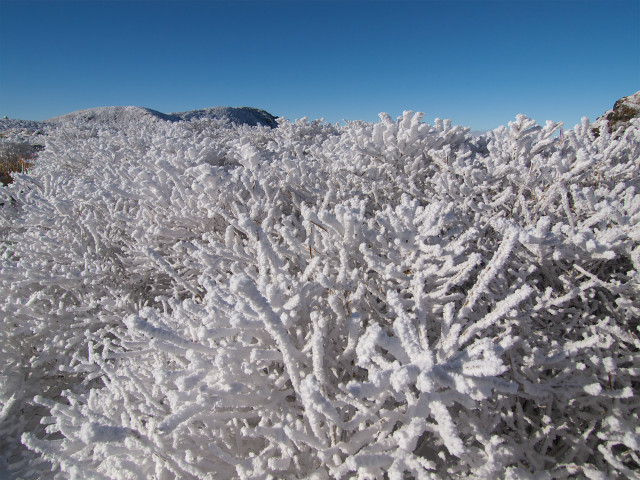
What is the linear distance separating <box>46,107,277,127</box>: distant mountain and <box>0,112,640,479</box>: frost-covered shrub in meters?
19.8

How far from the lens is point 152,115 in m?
20.5

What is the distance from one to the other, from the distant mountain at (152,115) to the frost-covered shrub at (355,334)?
19809 mm

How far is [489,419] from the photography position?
1211 millimetres

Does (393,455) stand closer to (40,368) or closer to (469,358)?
(469,358)

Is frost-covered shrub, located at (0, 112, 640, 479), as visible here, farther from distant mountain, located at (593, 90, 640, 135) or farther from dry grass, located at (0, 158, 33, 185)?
dry grass, located at (0, 158, 33, 185)

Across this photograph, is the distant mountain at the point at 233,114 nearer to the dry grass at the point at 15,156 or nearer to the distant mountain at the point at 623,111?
the dry grass at the point at 15,156

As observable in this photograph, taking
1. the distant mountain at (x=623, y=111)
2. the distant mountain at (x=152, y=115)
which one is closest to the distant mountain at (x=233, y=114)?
the distant mountain at (x=152, y=115)

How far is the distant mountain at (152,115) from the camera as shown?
21.5 metres

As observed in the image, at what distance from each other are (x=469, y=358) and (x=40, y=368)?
2.88 m

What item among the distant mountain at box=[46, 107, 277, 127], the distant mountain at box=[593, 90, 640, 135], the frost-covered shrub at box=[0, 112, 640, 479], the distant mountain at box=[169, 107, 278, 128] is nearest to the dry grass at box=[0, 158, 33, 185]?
the frost-covered shrub at box=[0, 112, 640, 479]

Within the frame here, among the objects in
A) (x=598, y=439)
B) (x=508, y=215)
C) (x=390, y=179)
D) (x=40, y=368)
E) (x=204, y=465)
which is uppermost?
(x=390, y=179)

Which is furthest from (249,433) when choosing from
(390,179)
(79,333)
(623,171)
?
(623,171)

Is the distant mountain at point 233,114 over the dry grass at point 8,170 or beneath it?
over

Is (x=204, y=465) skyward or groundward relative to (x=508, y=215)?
groundward
